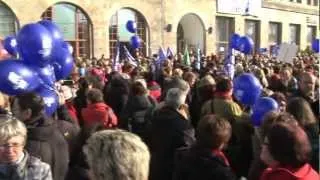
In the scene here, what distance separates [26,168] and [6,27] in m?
20.4

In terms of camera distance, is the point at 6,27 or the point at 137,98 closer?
the point at 137,98

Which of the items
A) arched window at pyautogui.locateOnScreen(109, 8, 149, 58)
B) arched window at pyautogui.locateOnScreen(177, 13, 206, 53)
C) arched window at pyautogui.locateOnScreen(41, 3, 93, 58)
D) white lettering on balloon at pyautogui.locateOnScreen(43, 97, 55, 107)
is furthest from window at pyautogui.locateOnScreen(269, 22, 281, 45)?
white lettering on balloon at pyautogui.locateOnScreen(43, 97, 55, 107)

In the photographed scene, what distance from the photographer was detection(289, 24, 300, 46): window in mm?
41706

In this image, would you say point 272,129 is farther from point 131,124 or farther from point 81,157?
point 131,124

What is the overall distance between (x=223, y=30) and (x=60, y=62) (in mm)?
28335

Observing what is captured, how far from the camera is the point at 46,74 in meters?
6.05

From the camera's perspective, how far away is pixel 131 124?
23.6ft

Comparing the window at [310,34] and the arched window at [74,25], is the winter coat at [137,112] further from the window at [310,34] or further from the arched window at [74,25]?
the window at [310,34]

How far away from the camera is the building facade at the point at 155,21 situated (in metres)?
24.2

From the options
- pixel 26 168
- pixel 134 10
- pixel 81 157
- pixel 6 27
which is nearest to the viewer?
pixel 26 168

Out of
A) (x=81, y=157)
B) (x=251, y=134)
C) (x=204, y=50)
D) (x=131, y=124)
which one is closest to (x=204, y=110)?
(x=251, y=134)

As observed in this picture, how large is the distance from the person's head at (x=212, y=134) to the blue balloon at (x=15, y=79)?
7.33 ft

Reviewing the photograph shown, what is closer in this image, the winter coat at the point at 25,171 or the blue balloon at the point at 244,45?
the winter coat at the point at 25,171

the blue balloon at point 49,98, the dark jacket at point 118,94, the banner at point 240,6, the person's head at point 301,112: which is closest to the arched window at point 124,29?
the banner at point 240,6
